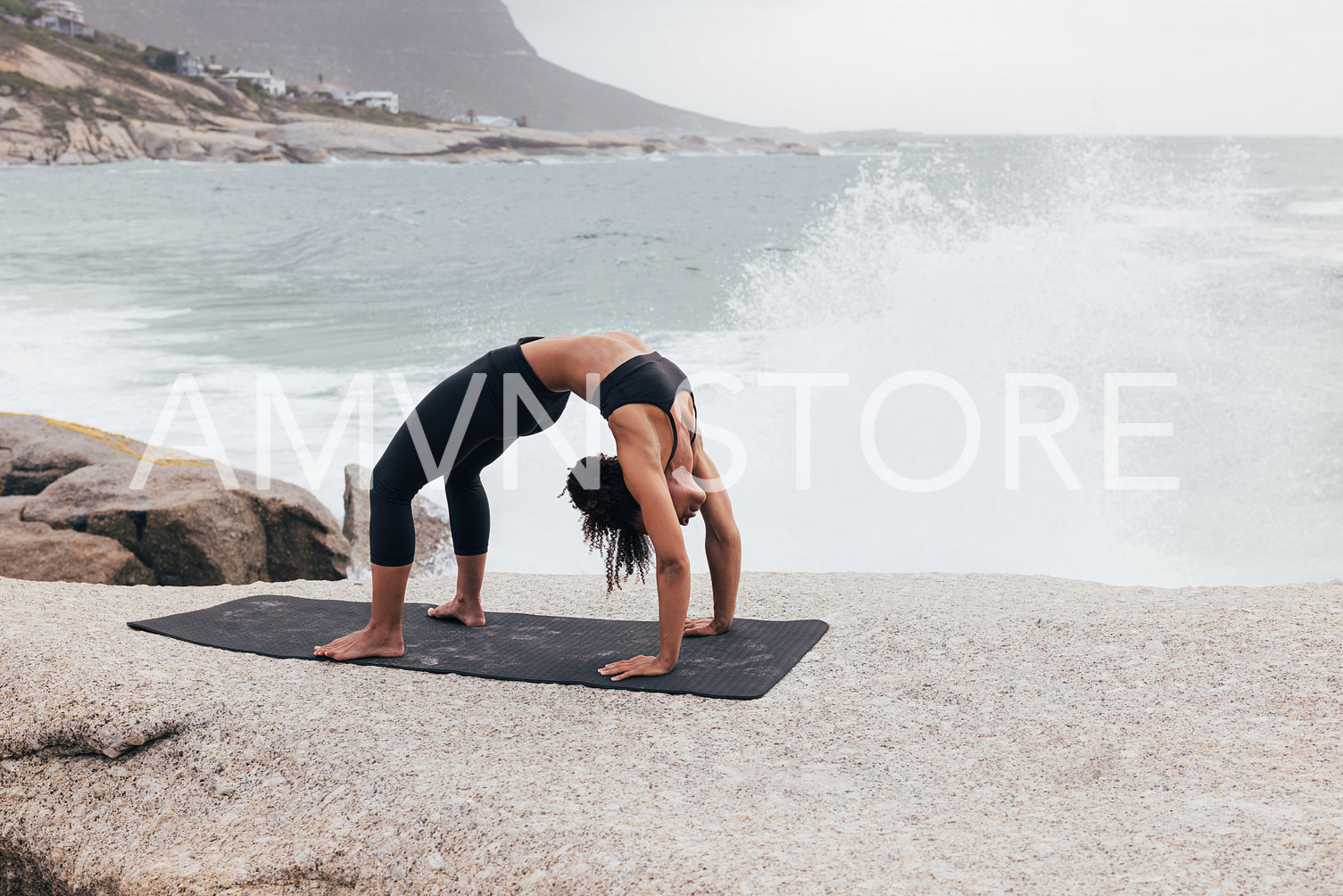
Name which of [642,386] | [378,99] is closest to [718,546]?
[642,386]

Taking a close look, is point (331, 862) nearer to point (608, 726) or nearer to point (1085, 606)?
point (608, 726)

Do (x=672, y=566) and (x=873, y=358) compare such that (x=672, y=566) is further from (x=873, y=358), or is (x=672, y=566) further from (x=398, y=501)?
(x=873, y=358)

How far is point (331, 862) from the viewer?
2.31 metres

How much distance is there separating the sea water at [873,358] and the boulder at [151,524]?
1.62 meters

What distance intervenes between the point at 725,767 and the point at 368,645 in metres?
1.50

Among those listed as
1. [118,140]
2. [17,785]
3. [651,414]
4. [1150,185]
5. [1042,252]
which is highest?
→ [118,140]

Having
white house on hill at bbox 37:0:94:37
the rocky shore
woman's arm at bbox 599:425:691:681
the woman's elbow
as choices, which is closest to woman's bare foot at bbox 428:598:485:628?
woman's arm at bbox 599:425:691:681

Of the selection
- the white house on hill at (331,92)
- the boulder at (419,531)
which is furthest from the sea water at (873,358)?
the white house on hill at (331,92)

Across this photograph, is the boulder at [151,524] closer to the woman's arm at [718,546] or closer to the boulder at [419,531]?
the boulder at [419,531]

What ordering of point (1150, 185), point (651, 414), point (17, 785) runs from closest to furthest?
1. point (17, 785)
2. point (651, 414)
3. point (1150, 185)

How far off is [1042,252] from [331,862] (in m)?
13.0

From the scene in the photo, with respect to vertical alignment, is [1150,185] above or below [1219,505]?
above

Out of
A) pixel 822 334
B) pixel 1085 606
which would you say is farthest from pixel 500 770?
pixel 822 334

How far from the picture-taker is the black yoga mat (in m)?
3.31
